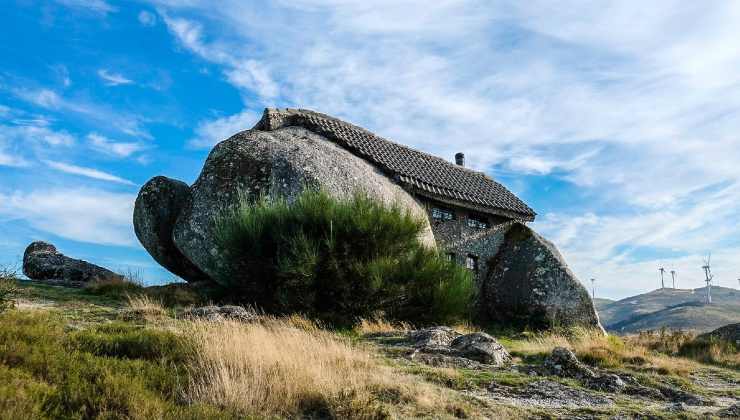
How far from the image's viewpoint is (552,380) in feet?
34.9

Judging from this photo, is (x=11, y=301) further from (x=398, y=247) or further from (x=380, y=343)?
(x=398, y=247)

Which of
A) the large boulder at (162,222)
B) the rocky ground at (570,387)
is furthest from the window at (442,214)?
the rocky ground at (570,387)

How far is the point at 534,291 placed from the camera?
2247cm

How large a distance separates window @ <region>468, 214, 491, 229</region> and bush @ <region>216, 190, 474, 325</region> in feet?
22.9

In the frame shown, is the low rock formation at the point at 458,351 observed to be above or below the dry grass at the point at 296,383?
above

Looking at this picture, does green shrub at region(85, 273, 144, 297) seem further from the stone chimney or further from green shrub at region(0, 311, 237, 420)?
the stone chimney

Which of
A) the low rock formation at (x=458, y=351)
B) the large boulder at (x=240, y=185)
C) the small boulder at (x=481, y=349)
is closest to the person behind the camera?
the low rock formation at (x=458, y=351)

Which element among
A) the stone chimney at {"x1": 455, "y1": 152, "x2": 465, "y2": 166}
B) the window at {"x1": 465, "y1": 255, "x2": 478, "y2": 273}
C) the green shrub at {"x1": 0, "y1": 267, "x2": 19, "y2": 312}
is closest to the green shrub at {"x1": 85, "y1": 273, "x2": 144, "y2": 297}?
the green shrub at {"x1": 0, "y1": 267, "x2": 19, "y2": 312}

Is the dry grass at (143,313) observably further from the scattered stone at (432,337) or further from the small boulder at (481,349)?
the small boulder at (481,349)

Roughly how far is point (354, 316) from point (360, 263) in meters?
1.31

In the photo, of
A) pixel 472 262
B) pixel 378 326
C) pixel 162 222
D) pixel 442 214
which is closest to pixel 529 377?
pixel 378 326

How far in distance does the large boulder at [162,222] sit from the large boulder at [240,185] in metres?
0.03

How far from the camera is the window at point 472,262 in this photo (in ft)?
79.4

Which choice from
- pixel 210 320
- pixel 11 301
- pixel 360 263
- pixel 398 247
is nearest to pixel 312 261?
pixel 360 263
